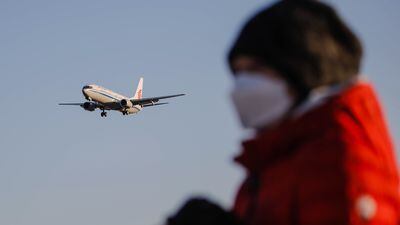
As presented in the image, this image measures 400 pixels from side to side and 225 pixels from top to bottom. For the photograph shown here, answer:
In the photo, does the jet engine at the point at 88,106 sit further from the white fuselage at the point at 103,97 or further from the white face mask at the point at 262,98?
the white face mask at the point at 262,98

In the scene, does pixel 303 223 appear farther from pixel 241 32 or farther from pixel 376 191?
pixel 241 32

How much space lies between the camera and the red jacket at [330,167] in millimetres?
1811

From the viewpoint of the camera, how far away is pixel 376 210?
1857 millimetres

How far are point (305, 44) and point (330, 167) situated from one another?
1.19 feet

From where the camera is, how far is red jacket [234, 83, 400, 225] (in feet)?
5.94

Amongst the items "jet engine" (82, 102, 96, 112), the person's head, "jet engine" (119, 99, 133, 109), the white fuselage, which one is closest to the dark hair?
the person's head

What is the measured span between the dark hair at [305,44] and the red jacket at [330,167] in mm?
79

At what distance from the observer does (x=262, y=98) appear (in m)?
2.02

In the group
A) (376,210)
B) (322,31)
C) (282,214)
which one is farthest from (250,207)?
(322,31)

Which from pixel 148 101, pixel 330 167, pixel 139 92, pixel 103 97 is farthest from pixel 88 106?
pixel 330 167

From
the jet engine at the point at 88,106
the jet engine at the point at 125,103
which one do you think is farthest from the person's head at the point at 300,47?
the jet engine at the point at 125,103

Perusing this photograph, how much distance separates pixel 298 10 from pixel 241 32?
0.68 feet

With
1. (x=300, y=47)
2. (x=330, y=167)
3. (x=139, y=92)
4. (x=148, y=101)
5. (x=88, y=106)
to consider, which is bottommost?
(x=148, y=101)

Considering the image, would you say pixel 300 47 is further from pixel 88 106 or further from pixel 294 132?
pixel 88 106
